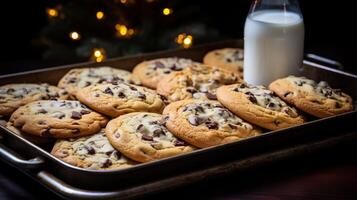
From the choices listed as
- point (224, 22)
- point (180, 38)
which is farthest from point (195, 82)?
point (224, 22)

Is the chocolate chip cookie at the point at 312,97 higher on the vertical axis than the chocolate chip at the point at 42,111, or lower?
lower

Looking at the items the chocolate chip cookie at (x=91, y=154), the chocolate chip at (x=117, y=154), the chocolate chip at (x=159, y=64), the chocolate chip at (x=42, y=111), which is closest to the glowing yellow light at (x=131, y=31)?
the chocolate chip at (x=159, y=64)

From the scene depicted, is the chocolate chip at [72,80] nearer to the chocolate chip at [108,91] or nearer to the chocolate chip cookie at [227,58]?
the chocolate chip at [108,91]

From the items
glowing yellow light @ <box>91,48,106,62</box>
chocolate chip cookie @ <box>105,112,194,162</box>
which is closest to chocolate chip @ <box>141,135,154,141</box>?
chocolate chip cookie @ <box>105,112,194,162</box>

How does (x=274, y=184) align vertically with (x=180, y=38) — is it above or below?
above

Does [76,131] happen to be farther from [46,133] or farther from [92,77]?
[92,77]

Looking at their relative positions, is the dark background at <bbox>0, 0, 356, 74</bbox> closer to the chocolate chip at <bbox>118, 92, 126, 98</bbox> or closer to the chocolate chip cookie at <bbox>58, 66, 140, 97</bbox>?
the chocolate chip cookie at <bbox>58, 66, 140, 97</bbox>
